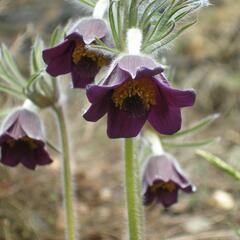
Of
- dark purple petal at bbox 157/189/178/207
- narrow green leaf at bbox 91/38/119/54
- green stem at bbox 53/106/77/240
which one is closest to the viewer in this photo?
narrow green leaf at bbox 91/38/119/54

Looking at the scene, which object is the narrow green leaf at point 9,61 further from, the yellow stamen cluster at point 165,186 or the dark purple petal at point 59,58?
the yellow stamen cluster at point 165,186

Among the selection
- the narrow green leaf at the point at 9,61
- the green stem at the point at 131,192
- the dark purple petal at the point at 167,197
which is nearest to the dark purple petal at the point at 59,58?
the green stem at the point at 131,192

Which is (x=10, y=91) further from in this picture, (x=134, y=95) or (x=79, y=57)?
(x=134, y=95)

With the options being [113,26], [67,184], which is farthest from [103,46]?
[67,184]

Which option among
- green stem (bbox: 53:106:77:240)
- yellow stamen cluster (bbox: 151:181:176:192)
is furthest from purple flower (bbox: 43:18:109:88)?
yellow stamen cluster (bbox: 151:181:176:192)

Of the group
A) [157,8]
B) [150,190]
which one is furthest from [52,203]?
[157,8]

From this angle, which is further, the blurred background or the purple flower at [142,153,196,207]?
the blurred background

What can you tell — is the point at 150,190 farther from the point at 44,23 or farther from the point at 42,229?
the point at 44,23

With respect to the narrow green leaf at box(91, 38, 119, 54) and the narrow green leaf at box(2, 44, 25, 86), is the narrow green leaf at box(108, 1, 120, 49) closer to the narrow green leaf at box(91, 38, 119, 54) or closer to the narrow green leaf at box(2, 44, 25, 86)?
the narrow green leaf at box(91, 38, 119, 54)
